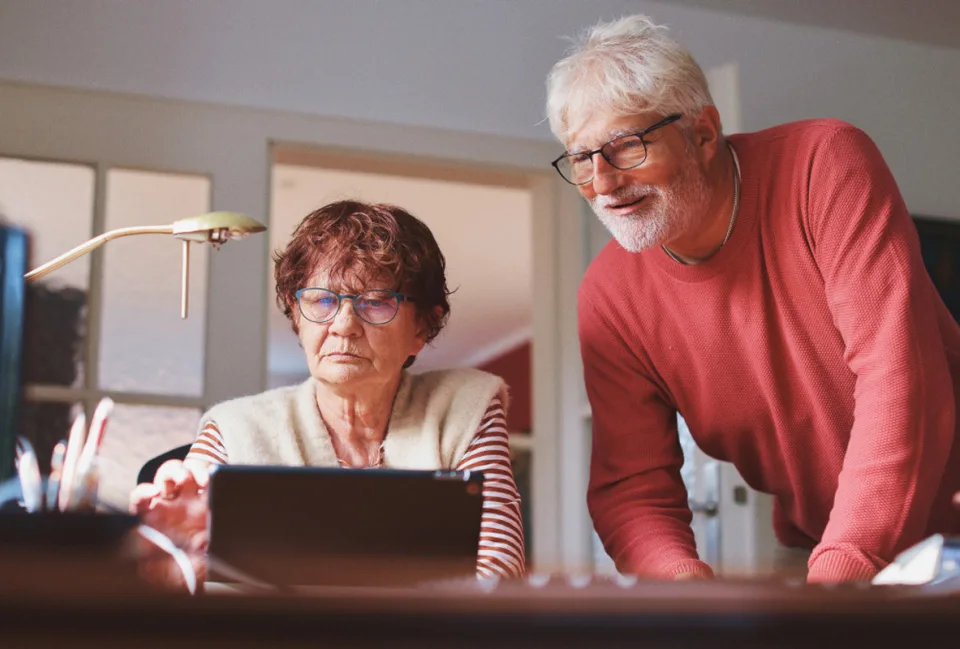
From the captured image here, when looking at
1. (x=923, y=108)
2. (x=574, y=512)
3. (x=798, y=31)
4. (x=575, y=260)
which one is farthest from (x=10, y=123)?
(x=923, y=108)

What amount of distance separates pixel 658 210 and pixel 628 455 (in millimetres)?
371

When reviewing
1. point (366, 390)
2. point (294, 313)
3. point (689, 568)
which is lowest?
point (689, 568)

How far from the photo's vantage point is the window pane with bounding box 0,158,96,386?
9.66 ft

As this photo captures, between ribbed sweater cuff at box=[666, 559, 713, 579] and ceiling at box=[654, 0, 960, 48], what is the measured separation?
2.43 m

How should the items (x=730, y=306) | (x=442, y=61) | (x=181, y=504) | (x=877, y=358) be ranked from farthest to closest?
(x=442, y=61), (x=730, y=306), (x=877, y=358), (x=181, y=504)

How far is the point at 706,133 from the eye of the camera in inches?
66.2

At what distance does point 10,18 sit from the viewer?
3.05 m

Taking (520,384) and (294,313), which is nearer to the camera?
(294,313)

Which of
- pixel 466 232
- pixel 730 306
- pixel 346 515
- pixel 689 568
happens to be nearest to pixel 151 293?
pixel 730 306

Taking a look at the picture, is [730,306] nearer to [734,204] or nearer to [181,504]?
[734,204]

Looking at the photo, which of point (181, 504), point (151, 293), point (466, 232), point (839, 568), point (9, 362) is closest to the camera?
point (181, 504)

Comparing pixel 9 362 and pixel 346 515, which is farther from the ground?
pixel 9 362

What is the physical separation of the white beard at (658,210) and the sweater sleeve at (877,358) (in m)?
0.16

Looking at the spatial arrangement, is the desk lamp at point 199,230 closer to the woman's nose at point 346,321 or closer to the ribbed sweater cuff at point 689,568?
the woman's nose at point 346,321
